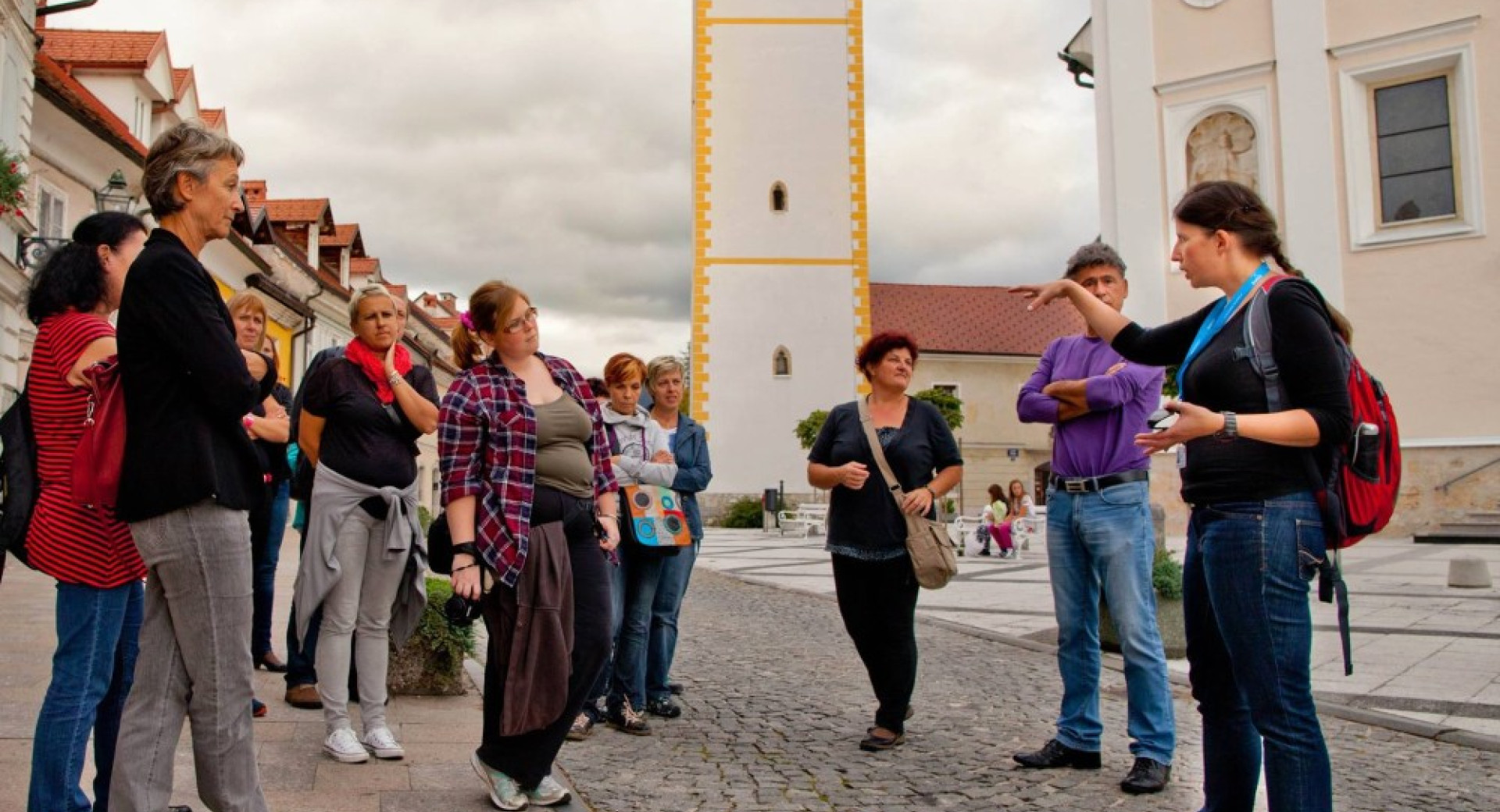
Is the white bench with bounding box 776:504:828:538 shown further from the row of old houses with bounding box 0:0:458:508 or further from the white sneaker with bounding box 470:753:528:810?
the white sneaker with bounding box 470:753:528:810

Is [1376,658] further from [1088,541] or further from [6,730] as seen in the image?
[6,730]

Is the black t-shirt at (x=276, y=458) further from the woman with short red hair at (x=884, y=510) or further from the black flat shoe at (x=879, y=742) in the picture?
the black flat shoe at (x=879, y=742)

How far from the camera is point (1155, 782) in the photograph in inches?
172

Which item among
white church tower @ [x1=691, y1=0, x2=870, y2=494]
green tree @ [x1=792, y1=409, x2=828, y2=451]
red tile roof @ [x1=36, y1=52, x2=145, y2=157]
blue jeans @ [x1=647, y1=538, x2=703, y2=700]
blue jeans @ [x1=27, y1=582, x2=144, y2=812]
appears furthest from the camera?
white church tower @ [x1=691, y1=0, x2=870, y2=494]

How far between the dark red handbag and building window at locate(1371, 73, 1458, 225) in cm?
2331

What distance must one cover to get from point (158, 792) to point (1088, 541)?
326cm

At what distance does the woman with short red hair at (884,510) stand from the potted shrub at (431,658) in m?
1.97

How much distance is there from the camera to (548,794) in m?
4.13

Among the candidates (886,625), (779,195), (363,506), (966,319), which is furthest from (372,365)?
(966,319)

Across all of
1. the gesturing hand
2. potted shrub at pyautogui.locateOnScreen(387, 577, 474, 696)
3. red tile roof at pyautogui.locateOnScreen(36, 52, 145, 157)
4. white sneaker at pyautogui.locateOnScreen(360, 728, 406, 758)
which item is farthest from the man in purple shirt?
red tile roof at pyautogui.locateOnScreen(36, 52, 145, 157)

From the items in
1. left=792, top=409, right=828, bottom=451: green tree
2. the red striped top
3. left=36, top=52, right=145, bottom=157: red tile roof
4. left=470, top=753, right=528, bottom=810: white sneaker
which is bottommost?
left=470, top=753, right=528, bottom=810: white sneaker

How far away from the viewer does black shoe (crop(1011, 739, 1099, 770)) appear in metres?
4.70

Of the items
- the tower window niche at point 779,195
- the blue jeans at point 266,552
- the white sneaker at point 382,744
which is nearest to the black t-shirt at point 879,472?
the white sneaker at point 382,744

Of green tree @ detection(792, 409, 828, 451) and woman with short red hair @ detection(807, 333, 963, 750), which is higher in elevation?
green tree @ detection(792, 409, 828, 451)
